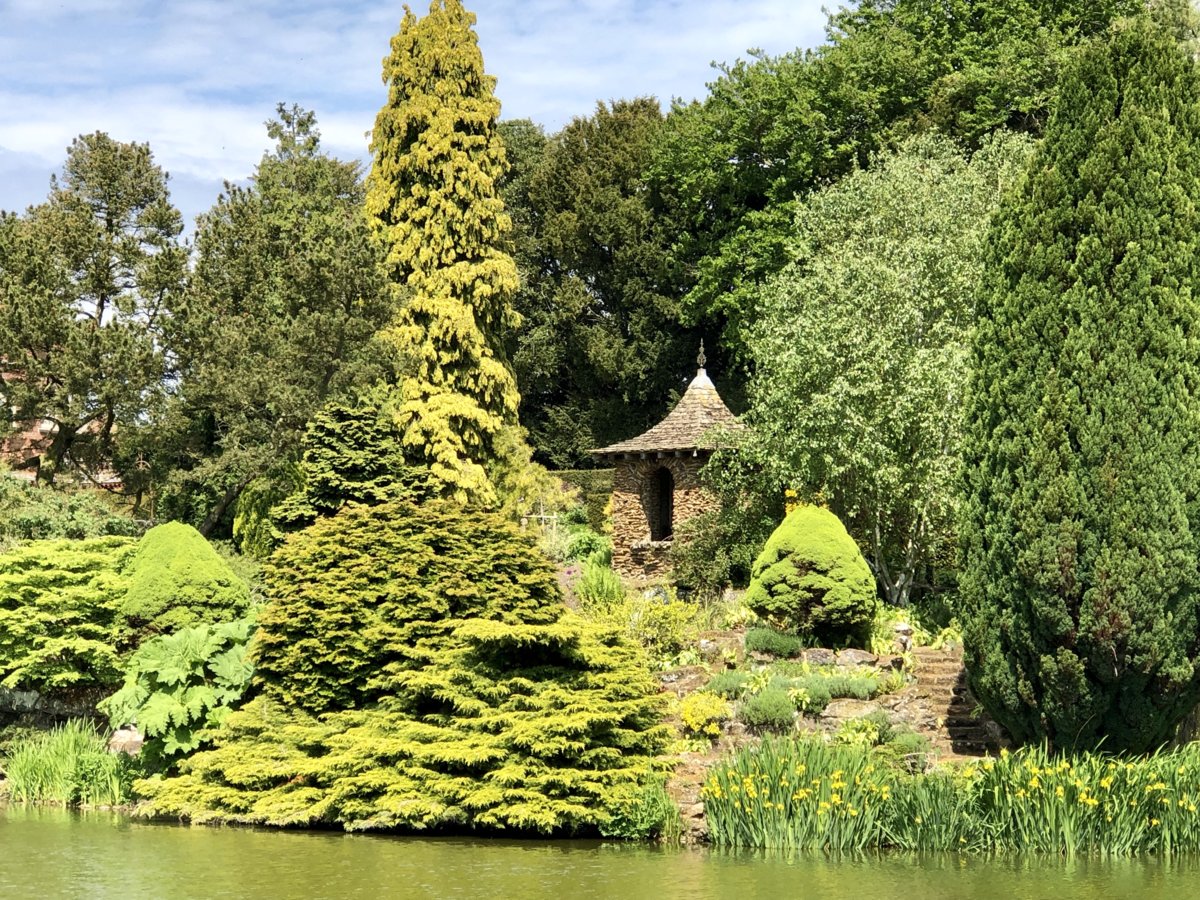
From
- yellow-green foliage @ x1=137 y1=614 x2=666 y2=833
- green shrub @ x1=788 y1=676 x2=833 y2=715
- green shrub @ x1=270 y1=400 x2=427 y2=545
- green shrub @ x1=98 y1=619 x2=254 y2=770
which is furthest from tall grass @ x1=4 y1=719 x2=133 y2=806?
green shrub @ x1=788 y1=676 x2=833 y2=715

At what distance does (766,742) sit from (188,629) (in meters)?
7.35

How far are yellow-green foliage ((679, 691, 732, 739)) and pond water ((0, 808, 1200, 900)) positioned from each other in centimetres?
247

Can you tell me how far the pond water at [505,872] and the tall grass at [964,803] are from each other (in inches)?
10.8

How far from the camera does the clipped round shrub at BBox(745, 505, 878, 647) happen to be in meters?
18.2

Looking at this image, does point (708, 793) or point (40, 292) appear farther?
point (40, 292)

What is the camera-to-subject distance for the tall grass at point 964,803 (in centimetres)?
1177

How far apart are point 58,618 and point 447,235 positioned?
38.4 ft

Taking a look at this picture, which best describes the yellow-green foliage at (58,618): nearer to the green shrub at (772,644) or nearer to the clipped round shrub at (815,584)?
the green shrub at (772,644)

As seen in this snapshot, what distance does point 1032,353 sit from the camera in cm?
1318

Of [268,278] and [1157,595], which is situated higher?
[268,278]

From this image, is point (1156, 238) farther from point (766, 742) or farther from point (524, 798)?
point (524, 798)

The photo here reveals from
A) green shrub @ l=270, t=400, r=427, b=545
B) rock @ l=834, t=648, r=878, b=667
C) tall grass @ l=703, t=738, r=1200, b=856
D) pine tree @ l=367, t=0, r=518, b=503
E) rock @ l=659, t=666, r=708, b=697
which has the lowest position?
tall grass @ l=703, t=738, r=1200, b=856

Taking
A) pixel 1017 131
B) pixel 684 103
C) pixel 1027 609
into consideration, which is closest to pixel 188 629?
pixel 1027 609

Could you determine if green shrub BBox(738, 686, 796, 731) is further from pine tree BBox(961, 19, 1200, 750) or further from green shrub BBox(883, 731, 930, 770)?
pine tree BBox(961, 19, 1200, 750)
